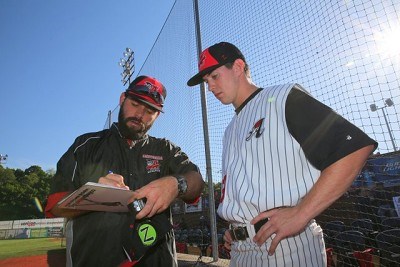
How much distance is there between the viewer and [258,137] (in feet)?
5.24

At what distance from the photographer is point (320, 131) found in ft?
4.44

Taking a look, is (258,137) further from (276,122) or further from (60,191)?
(60,191)

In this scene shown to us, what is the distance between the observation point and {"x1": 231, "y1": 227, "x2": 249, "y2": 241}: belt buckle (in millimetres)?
1612

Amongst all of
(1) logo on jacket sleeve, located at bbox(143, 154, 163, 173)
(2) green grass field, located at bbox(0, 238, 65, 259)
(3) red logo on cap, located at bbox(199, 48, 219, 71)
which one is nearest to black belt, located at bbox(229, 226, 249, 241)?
(1) logo on jacket sleeve, located at bbox(143, 154, 163, 173)

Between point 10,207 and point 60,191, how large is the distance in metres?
67.8

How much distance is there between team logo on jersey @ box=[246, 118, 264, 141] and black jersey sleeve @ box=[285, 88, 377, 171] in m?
0.16

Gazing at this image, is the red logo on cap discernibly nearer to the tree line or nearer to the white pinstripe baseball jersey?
the white pinstripe baseball jersey

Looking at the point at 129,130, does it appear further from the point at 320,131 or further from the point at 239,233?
the point at 320,131

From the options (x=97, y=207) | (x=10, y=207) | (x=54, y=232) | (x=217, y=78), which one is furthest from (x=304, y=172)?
(x=10, y=207)

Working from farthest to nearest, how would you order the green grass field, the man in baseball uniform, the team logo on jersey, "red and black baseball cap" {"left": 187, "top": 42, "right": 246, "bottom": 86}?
the green grass field, "red and black baseball cap" {"left": 187, "top": 42, "right": 246, "bottom": 86}, the team logo on jersey, the man in baseball uniform

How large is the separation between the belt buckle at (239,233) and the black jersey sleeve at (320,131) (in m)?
0.55

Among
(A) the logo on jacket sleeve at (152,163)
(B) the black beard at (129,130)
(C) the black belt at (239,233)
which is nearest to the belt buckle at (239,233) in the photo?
(C) the black belt at (239,233)

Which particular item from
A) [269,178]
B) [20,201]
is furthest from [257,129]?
[20,201]

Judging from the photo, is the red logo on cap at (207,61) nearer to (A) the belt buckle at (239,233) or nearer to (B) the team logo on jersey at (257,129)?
(B) the team logo on jersey at (257,129)
